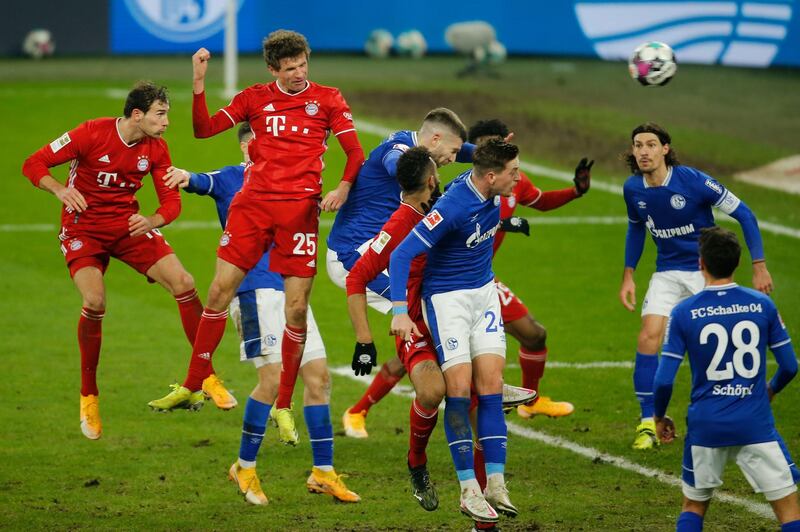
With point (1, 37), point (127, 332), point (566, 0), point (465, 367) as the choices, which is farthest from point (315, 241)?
point (1, 37)

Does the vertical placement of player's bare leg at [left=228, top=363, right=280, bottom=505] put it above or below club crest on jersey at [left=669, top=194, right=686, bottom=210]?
below

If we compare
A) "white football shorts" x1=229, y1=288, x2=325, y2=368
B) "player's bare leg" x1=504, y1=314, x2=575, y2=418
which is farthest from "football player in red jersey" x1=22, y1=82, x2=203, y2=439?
"player's bare leg" x1=504, y1=314, x2=575, y2=418

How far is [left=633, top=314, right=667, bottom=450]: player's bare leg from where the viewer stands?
1141 centimetres

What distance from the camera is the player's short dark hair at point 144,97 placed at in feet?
34.4

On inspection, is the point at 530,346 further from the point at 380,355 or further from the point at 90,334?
the point at 90,334

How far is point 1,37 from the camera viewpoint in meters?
33.4

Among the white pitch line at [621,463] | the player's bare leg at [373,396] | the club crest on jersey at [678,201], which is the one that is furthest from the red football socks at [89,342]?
the club crest on jersey at [678,201]

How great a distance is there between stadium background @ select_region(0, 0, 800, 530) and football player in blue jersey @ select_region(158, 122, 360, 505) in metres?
0.25

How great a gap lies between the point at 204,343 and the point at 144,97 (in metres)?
2.01

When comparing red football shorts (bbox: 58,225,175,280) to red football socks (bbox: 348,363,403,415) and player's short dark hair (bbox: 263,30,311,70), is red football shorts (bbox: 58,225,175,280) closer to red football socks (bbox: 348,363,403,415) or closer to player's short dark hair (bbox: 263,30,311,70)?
player's short dark hair (bbox: 263,30,311,70)

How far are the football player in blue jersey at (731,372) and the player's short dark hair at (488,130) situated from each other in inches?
157

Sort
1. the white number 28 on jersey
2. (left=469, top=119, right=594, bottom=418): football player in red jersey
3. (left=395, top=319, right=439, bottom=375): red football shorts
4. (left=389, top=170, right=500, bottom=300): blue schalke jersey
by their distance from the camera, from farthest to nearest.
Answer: (left=469, top=119, right=594, bottom=418): football player in red jersey
(left=395, top=319, right=439, bottom=375): red football shorts
(left=389, top=170, right=500, bottom=300): blue schalke jersey
the white number 28 on jersey

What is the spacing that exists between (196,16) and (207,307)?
23782mm

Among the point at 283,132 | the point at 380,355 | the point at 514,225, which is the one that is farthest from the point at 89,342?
the point at 380,355
